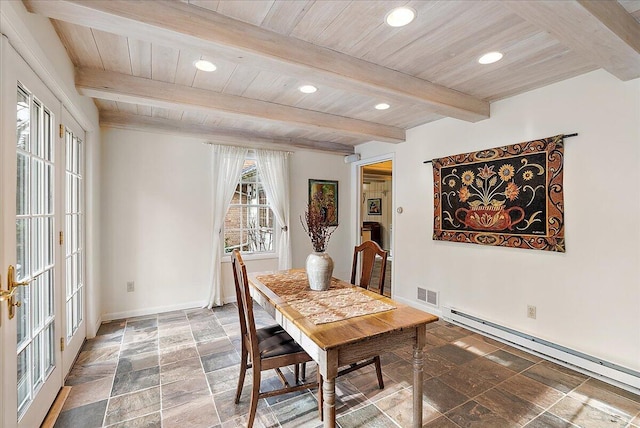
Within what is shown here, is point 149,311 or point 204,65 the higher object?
point 204,65

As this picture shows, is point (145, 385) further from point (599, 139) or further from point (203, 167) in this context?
point (599, 139)

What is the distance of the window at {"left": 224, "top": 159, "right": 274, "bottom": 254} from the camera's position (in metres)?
4.34

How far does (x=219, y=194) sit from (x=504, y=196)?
3.40 metres

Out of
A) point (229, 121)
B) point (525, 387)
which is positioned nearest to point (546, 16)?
point (525, 387)

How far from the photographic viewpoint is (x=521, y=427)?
182 cm

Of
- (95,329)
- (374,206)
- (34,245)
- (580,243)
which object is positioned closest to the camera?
(34,245)

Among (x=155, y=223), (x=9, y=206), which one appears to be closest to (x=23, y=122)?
(x=9, y=206)

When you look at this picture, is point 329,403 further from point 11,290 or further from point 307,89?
point 307,89

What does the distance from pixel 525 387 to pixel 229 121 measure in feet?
12.8

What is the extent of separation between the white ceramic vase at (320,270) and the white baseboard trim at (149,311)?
2.51 metres

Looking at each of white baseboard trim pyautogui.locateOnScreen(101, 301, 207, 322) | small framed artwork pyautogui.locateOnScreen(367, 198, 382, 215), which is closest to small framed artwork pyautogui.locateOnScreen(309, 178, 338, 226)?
white baseboard trim pyautogui.locateOnScreen(101, 301, 207, 322)

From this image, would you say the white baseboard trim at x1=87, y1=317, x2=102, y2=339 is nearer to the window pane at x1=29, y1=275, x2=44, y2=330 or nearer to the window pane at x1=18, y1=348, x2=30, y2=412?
the window pane at x1=29, y1=275, x2=44, y2=330

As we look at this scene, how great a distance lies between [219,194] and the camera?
405cm

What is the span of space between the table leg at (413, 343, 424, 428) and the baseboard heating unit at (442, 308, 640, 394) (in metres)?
1.72
